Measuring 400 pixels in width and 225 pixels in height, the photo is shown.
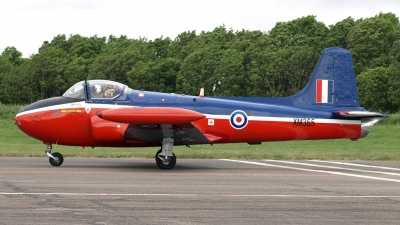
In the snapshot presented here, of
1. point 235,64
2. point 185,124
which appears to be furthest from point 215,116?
point 235,64

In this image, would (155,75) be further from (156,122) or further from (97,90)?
(156,122)

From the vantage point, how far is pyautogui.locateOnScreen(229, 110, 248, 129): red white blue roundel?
19.1 metres

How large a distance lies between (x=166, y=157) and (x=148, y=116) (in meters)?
1.43

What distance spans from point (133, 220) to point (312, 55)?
49887 millimetres

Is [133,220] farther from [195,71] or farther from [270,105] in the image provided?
[195,71]

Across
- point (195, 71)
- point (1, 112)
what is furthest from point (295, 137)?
point (195, 71)

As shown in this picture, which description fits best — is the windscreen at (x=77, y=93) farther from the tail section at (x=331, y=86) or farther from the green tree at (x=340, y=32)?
the green tree at (x=340, y=32)

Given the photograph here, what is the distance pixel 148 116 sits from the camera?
17.5 meters

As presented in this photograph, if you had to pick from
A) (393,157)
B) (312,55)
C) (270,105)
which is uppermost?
(312,55)

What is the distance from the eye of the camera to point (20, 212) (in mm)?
10500

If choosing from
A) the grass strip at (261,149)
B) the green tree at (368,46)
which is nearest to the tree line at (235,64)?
the green tree at (368,46)

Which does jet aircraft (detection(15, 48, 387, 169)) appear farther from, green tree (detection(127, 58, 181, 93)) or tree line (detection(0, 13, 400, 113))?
green tree (detection(127, 58, 181, 93))

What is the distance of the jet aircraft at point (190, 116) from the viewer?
60.4 feet

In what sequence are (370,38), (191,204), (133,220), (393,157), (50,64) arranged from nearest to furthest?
(133,220)
(191,204)
(393,157)
(370,38)
(50,64)
